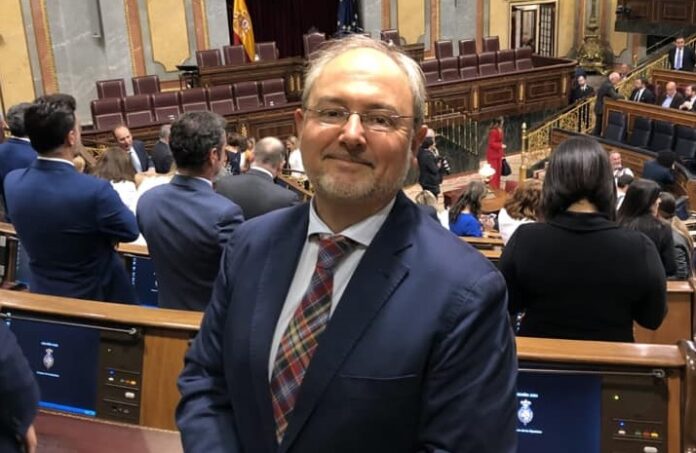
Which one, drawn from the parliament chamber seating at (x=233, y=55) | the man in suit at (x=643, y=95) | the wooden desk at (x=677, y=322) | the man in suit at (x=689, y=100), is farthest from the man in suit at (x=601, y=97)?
the wooden desk at (x=677, y=322)

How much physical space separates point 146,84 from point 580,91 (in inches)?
274

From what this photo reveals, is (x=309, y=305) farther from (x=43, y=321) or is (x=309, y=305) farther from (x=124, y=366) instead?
(x=43, y=321)

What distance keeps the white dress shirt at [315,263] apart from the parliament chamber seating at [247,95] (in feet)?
29.2

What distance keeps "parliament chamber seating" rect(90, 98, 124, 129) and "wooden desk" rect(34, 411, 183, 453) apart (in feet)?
25.0

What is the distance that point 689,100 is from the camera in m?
10.2

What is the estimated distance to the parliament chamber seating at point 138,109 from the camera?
31.0ft

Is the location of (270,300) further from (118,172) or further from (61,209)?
(118,172)

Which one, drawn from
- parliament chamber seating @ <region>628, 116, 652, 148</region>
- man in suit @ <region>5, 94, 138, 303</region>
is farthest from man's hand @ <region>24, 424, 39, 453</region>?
parliament chamber seating @ <region>628, 116, 652, 148</region>

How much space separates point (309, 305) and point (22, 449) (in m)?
0.78

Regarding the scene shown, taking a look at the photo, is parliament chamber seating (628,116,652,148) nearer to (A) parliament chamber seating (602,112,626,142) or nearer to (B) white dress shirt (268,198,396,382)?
(A) parliament chamber seating (602,112,626,142)

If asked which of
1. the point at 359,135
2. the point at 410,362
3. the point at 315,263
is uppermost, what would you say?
the point at 359,135

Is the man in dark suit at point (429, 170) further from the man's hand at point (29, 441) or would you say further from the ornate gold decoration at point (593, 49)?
the ornate gold decoration at point (593, 49)

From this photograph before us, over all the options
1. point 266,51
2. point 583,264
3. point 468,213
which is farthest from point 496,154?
point 583,264

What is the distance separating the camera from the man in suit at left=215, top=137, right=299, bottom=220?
3.45 meters
